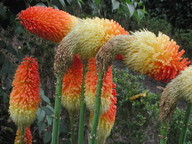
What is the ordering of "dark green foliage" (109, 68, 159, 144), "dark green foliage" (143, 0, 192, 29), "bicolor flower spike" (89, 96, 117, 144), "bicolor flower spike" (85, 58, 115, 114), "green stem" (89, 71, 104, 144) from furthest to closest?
"dark green foliage" (143, 0, 192, 29)
"dark green foliage" (109, 68, 159, 144)
"bicolor flower spike" (89, 96, 117, 144)
"bicolor flower spike" (85, 58, 115, 114)
"green stem" (89, 71, 104, 144)

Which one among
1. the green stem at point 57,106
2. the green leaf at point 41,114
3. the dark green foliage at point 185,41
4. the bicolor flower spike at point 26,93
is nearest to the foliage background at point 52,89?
the green leaf at point 41,114

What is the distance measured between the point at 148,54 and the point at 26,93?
20.6 inches

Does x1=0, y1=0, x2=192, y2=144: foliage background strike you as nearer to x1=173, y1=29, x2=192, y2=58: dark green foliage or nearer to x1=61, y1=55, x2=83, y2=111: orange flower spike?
x1=61, y1=55, x2=83, y2=111: orange flower spike

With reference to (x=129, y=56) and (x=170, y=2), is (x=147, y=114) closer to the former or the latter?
(x=129, y=56)

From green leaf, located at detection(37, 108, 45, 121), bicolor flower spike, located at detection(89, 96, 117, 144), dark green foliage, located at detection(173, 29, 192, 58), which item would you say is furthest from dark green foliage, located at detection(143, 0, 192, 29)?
bicolor flower spike, located at detection(89, 96, 117, 144)

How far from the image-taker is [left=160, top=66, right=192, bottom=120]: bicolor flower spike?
2.20 feet

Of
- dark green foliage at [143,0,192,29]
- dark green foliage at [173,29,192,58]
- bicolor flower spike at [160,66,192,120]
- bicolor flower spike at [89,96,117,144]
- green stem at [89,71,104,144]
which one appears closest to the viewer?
bicolor flower spike at [160,66,192,120]

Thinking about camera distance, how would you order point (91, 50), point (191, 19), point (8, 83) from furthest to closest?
1. point (191, 19)
2. point (8, 83)
3. point (91, 50)

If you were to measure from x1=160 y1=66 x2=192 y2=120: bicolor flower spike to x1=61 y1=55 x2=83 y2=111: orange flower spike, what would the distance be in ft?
1.12

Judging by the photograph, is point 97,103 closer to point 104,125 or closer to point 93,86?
point 93,86

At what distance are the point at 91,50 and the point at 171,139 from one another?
8.01ft

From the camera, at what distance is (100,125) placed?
41.8 inches

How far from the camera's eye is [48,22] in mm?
835

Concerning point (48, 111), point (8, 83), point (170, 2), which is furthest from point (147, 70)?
point (170, 2)
